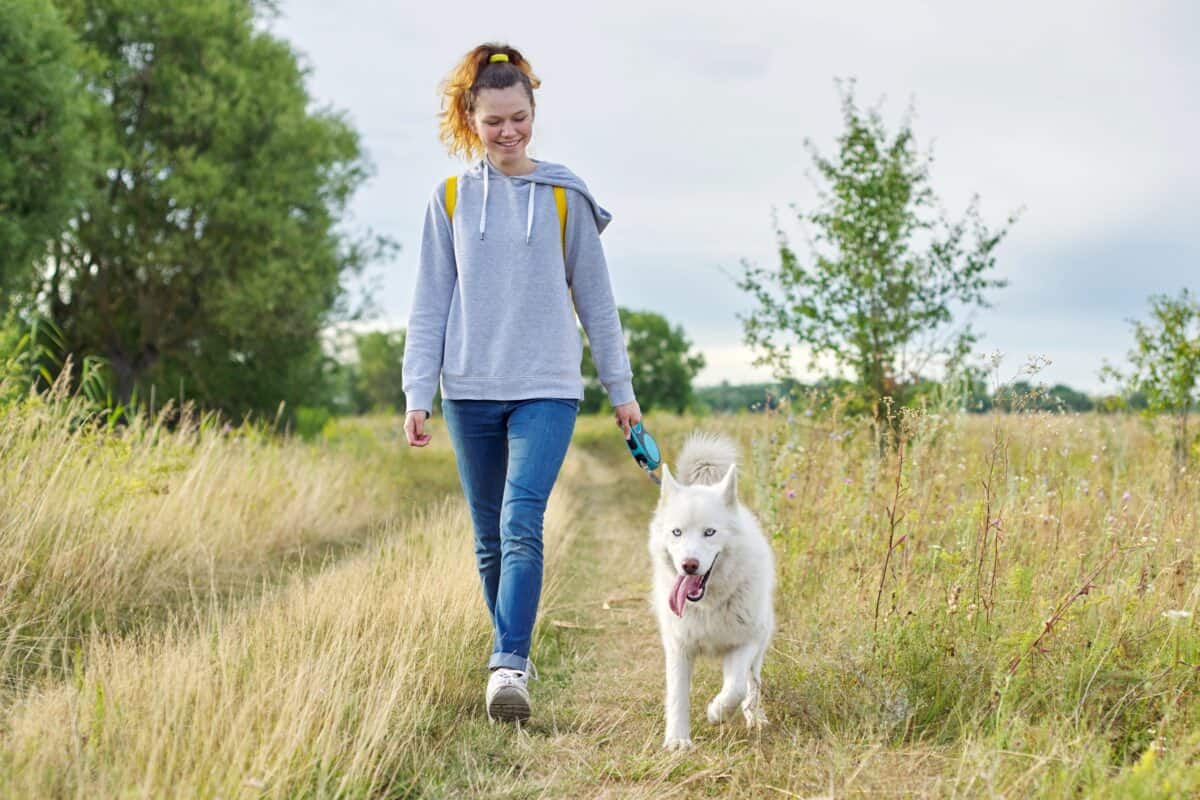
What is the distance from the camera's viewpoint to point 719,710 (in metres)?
3.55

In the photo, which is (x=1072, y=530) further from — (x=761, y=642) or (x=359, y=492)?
(x=359, y=492)

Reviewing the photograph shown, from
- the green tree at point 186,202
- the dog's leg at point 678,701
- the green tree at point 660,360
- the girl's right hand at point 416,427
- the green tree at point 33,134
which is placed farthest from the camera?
the green tree at point 660,360

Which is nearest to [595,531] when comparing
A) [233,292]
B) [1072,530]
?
[1072,530]

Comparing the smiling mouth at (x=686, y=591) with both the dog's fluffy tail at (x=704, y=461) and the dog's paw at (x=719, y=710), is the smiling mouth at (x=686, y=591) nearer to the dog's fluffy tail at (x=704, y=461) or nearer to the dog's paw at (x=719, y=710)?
the dog's paw at (x=719, y=710)

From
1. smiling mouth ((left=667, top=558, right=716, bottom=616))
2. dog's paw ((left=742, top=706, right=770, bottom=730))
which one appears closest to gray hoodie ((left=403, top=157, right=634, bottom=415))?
smiling mouth ((left=667, top=558, right=716, bottom=616))

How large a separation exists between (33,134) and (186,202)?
5.14 m

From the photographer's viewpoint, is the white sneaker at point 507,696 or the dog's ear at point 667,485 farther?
the dog's ear at point 667,485

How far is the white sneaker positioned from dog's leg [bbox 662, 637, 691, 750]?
0.55 m

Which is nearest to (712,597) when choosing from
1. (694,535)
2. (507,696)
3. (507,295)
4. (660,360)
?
(694,535)

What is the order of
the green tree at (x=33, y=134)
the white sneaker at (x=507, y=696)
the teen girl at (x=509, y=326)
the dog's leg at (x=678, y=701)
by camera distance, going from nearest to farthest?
the dog's leg at (x=678, y=701), the white sneaker at (x=507, y=696), the teen girl at (x=509, y=326), the green tree at (x=33, y=134)

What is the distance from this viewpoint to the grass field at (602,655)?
2.87 meters

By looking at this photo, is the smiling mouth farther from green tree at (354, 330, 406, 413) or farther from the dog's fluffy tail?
green tree at (354, 330, 406, 413)

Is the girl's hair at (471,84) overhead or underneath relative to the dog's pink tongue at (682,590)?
overhead

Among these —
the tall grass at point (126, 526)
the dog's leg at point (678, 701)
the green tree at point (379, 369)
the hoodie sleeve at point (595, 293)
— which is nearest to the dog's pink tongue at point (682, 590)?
the dog's leg at point (678, 701)
